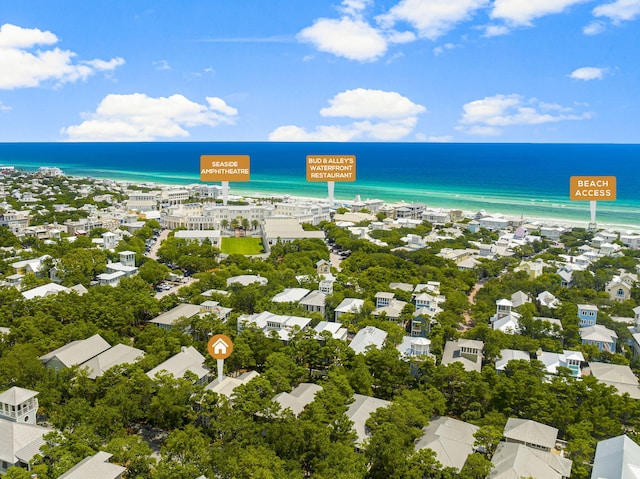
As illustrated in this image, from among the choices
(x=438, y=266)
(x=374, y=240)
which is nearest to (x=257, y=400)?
(x=438, y=266)

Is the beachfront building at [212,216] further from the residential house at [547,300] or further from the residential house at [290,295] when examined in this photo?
the residential house at [547,300]

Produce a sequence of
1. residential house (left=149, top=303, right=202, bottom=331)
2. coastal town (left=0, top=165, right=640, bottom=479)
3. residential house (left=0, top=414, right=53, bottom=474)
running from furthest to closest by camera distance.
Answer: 1. residential house (left=149, top=303, right=202, bottom=331)
2. coastal town (left=0, top=165, right=640, bottom=479)
3. residential house (left=0, top=414, right=53, bottom=474)

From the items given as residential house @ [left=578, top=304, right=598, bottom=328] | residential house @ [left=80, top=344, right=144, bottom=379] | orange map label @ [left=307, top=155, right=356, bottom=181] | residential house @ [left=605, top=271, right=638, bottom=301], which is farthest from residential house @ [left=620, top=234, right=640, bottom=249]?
residential house @ [left=80, top=344, right=144, bottom=379]

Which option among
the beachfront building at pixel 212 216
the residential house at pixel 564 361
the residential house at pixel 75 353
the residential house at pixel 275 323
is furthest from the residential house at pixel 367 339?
the beachfront building at pixel 212 216

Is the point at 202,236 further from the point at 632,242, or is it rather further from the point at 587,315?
the point at 632,242

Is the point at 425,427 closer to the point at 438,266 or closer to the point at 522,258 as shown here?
the point at 438,266

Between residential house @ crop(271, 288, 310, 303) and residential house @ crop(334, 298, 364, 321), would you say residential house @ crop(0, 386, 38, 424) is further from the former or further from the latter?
residential house @ crop(334, 298, 364, 321)
